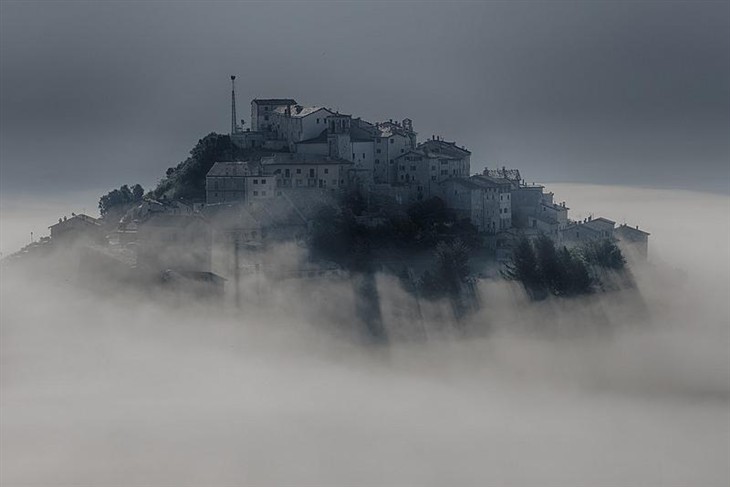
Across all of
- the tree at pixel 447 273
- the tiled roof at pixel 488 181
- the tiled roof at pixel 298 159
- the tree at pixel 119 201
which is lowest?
the tree at pixel 447 273

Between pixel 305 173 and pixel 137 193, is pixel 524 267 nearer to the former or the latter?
pixel 305 173

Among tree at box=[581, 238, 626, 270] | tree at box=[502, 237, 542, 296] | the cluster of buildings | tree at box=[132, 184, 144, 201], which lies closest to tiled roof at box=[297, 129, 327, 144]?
the cluster of buildings

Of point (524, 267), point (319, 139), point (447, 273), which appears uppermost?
point (319, 139)

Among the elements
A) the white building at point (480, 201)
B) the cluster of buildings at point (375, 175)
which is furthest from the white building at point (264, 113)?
the white building at point (480, 201)

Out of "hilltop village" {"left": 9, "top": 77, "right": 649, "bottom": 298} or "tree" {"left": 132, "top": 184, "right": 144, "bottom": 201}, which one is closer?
"hilltop village" {"left": 9, "top": 77, "right": 649, "bottom": 298}

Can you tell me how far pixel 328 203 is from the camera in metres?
56.0

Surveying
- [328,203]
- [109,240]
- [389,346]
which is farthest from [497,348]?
[109,240]

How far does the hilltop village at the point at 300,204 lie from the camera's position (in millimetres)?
53531

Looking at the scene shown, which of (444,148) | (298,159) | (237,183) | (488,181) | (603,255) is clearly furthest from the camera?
(444,148)

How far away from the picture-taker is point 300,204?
5603 cm

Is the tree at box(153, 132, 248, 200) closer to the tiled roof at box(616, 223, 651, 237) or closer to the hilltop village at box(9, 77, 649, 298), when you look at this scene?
the hilltop village at box(9, 77, 649, 298)

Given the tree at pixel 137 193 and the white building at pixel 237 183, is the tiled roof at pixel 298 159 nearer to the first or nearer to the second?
the white building at pixel 237 183

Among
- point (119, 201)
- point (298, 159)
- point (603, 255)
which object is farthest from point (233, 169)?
point (603, 255)

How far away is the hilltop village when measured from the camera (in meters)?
53.5
